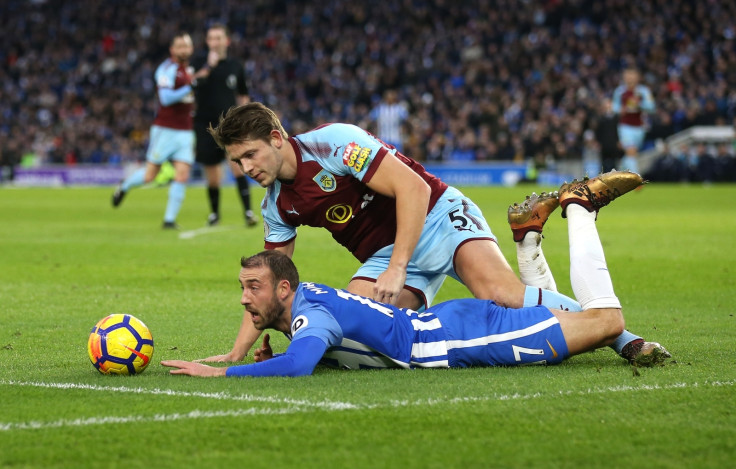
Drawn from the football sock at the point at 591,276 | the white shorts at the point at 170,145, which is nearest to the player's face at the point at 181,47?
the white shorts at the point at 170,145

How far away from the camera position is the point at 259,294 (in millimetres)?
5332

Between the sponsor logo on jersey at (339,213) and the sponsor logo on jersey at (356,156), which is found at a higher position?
the sponsor logo on jersey at (356,156)

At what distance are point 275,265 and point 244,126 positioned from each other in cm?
81

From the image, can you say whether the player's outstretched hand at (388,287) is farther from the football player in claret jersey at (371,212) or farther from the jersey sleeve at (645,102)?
the jersey sleeve at (645,102)

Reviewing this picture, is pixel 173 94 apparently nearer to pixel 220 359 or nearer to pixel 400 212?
pixel 220 359

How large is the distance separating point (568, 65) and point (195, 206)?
19714mm

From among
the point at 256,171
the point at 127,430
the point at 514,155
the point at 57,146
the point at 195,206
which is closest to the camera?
the point at 127,430

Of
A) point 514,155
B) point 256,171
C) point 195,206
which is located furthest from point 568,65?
point 256,171

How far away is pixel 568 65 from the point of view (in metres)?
38.6

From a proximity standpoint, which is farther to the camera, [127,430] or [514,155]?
[514,155]

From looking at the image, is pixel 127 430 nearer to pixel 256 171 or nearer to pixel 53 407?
pixel 53 407

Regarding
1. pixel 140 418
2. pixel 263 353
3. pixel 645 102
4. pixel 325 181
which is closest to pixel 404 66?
pixel 645 102

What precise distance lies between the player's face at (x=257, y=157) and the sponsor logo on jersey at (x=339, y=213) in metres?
0.49

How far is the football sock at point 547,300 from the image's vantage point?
19.5 ft
